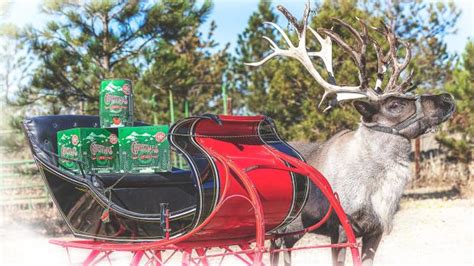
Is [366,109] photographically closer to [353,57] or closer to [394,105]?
[394,105]

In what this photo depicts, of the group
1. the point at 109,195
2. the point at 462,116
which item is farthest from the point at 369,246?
the point at 462,116

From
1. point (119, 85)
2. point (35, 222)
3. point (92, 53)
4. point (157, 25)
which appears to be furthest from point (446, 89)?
point (119, 85)

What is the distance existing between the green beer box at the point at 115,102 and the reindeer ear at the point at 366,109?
1.78 meters

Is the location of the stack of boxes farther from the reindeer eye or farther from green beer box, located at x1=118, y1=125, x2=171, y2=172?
the reindeer eye

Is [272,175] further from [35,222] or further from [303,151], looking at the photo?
[35,222]

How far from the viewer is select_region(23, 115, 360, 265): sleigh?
14.1ft

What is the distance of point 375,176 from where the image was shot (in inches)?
215

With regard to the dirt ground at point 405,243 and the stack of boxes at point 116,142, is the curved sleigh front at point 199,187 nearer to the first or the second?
the stack of boxes at point 116,142

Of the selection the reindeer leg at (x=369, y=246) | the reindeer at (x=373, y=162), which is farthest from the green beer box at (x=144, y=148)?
the reindeer leg at (x=369, y=246)

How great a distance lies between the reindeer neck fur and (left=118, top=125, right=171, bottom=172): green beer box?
1.48m

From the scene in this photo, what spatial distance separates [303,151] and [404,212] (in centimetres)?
635

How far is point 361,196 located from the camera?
5.43 m

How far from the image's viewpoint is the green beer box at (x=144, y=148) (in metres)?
4.86

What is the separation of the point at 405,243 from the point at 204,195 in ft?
19.2
